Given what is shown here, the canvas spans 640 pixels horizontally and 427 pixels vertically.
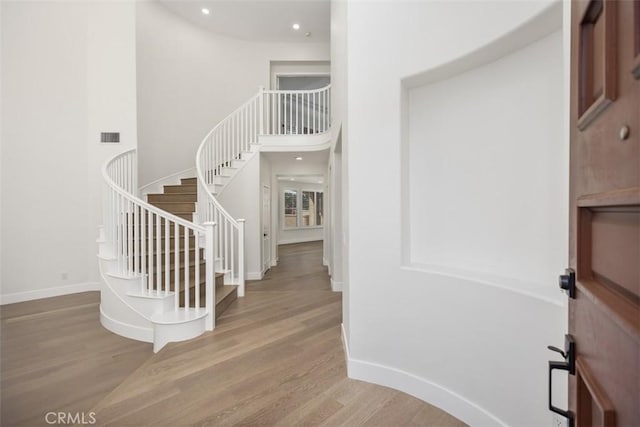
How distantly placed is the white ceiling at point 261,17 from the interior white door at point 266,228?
11.7 feet

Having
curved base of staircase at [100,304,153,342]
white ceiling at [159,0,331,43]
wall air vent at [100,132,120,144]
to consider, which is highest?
white ceiling at [159,0,331,43]

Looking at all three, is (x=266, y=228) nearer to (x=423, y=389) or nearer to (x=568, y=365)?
(x=423, y=389)

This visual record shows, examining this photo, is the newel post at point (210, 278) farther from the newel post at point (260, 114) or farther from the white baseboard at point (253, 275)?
the newel post at point (260, 114)

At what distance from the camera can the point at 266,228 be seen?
6.26 meters

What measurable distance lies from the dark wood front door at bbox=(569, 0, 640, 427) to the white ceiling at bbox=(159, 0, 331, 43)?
20.5ft

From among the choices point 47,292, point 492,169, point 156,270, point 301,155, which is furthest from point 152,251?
point 301,155

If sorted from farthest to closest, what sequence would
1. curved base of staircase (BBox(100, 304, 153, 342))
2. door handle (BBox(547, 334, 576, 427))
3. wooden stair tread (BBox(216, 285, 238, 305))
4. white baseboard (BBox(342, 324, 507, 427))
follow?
1. wooden stair tread (BBox(216, 285, 238, 305))
2. curved base of staircase (BBox(100, 304, 153, 342))
3. white baseboard (BBox(342, 324, 507, 427))
4. door handle (BBox(547, 334, 576, 427))

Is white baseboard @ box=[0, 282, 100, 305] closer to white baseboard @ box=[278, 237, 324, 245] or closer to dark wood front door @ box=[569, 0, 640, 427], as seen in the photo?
white baseboard @ box=[278, 237, 324, 245]

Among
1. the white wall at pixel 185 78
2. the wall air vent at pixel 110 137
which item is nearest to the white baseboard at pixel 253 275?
the white wall at pixel 185 78

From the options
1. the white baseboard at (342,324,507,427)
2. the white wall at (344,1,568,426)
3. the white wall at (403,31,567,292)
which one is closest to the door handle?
the white wall at (344,1,568,426)

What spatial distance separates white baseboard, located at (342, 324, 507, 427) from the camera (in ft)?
5.49

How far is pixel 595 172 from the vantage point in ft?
2.04

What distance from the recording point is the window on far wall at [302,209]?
1050 cm

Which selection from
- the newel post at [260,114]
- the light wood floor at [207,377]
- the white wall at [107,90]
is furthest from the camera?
the newel post at [260,114]
